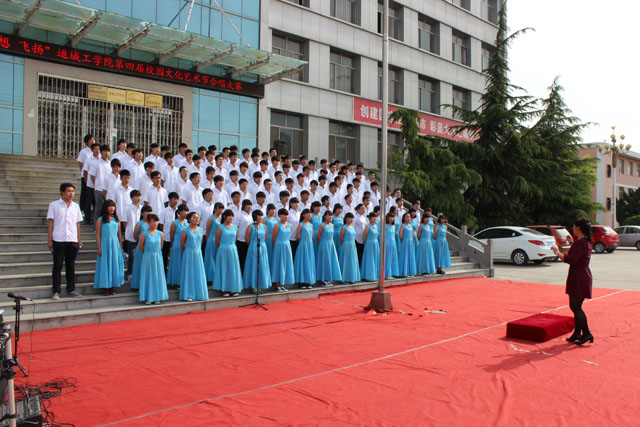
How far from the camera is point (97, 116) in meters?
15.8

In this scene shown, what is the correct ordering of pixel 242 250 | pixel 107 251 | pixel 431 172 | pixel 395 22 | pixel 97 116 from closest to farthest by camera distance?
1. pixel 107 251
2. pixel 242 250
3. pixel 97 116
4. pixel 431 172
5. pixel 395 22

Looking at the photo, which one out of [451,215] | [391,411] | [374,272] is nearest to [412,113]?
[451,215]

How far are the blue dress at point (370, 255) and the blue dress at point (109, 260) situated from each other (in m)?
6.05

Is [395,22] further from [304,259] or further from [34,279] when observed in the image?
[34,279]

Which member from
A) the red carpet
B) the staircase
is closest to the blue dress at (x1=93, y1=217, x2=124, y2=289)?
the staircase

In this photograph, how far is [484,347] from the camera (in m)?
6.58

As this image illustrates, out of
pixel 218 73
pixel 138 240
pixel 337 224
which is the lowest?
pixel 138 240

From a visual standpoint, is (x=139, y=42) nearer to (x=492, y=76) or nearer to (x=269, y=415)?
(x=269, y=415)

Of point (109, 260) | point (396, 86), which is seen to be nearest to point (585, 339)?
point (109, 260)

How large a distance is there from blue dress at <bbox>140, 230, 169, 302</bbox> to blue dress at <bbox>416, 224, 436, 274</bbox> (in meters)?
7.96

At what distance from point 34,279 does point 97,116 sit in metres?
8.83

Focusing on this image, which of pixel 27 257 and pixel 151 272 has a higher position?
pixel 27 257

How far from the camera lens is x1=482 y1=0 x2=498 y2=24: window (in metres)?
33.1

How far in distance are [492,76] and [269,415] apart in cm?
2453
